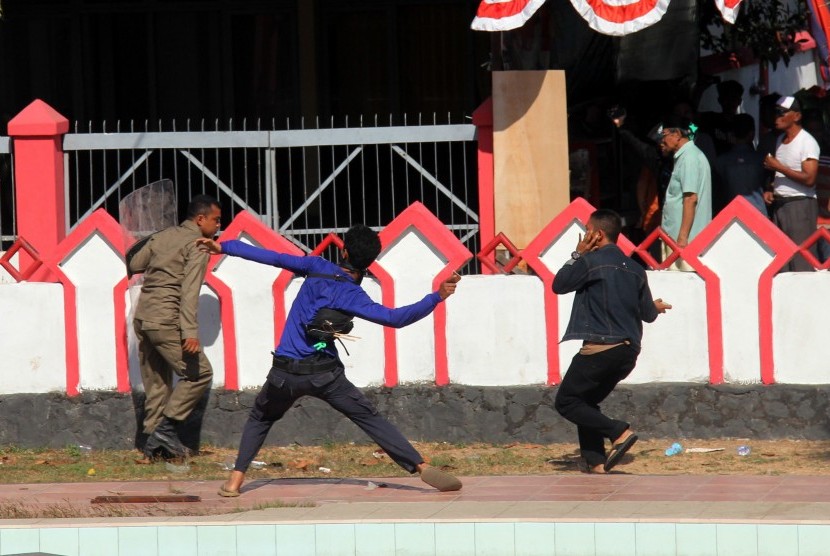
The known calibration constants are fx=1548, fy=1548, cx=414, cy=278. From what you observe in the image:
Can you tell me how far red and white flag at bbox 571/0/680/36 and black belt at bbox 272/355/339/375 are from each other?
12.5 ft

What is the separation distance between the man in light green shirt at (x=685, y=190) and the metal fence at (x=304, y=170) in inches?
57.9

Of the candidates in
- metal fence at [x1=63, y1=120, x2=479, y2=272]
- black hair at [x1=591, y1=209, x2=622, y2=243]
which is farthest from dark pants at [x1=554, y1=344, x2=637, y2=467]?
metal fence at [x1=63, y1=120, x2=479, y2=272]

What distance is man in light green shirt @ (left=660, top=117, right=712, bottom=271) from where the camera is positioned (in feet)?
35.2

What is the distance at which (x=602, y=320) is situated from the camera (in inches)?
350

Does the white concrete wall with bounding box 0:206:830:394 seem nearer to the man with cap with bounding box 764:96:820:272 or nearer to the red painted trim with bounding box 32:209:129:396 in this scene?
the red painted trim with bounding box 32:209:129:396

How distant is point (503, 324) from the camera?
10.1 metres

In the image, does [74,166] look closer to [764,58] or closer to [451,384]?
[451,384]

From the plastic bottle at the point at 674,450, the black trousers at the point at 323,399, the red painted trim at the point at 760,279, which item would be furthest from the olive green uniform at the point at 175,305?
the red painted trim at the point at 760,279

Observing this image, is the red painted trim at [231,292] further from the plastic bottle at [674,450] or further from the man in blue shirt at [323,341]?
the plastic bottle at [674,450]

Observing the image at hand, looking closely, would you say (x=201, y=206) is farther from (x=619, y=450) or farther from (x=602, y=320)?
(x=619, y=450)

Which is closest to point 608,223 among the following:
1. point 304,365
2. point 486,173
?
point 304,365

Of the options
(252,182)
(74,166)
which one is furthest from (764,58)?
(74,166)

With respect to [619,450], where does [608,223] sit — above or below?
above

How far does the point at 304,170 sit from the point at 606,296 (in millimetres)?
3297
